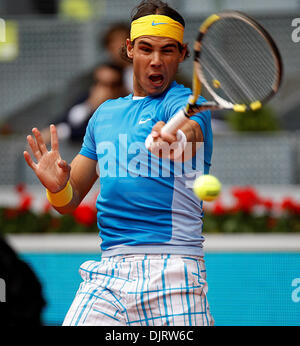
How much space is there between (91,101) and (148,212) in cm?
384

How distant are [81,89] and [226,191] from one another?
3.26 metres

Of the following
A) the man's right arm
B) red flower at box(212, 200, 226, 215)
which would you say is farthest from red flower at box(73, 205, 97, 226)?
the man's right arm

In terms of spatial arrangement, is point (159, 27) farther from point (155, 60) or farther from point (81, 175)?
point (81, 175)

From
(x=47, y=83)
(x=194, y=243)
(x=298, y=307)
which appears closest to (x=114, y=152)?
(x=194, y=243)

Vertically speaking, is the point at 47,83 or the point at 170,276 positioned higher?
the point at 47,83

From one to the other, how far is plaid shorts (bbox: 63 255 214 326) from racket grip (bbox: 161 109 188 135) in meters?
0.50

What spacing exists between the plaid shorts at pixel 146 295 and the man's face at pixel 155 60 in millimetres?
689

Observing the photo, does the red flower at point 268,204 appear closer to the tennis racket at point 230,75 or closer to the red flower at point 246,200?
the red flower at point 246,200

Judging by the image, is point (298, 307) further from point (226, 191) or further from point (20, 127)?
point (20, 127)

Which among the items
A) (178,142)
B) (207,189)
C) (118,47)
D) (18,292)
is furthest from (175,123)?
(118,47)

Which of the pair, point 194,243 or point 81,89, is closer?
point 194,243

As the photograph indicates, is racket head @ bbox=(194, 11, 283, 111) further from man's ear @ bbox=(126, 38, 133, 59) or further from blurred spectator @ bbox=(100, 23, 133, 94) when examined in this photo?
blurred spectator @ bbox=(100, 23, 133, 94)

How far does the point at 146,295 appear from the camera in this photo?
2.59m
